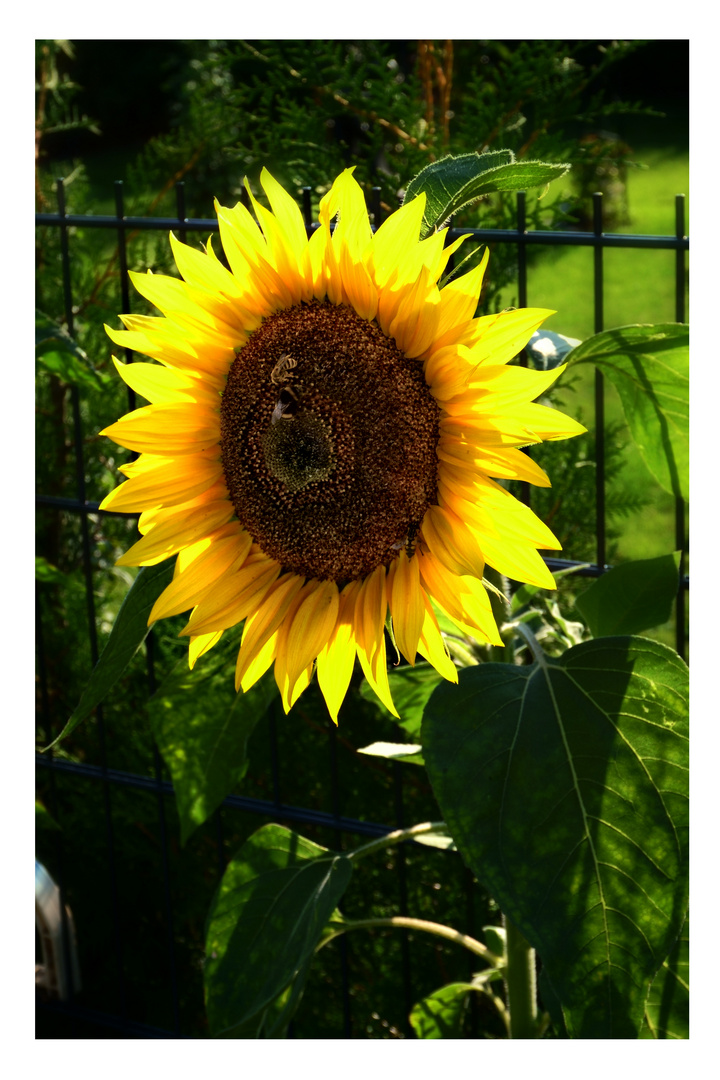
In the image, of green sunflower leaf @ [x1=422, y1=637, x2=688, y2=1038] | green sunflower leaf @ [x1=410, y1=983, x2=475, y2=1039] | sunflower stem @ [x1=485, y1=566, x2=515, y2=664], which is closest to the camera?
green sunflower leaf @ [x1=422, y1=637, x2=688, y2=1038]

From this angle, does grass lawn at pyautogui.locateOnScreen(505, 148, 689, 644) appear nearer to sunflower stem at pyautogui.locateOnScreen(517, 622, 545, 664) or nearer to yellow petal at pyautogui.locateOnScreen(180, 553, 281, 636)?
sunflower stem at pyautogui.locateOnScreen(517, 622, 545, 664)

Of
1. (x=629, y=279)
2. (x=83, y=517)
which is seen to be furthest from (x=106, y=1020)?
(x=629, y=279)

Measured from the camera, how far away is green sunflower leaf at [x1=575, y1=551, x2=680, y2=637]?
5.66ft

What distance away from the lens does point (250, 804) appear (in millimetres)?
2566

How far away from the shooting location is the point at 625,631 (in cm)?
173

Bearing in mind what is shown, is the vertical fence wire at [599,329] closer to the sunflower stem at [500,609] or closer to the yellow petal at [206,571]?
the sunflower stem at [500,609]

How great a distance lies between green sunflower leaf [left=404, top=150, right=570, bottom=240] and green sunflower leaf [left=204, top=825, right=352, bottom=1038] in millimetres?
977


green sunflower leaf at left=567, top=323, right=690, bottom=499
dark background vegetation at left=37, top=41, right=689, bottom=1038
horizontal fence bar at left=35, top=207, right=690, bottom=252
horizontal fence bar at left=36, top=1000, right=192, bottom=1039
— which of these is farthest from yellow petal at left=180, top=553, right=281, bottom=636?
horizontal fence bar at left=36, top=1000, right=192, bottom=1039

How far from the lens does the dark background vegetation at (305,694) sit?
271cm

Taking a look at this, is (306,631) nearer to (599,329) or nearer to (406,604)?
(406,604)

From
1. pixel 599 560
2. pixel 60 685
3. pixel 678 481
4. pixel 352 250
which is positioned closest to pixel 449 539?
pixel 352 250

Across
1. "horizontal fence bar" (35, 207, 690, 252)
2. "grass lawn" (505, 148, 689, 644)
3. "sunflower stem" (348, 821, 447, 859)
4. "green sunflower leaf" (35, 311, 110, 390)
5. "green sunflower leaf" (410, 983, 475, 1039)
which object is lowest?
"green sunflower leaf" (410, 983, 475, 1039)

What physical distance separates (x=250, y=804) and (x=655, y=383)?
1.42m

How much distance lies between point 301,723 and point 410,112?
149 cm
